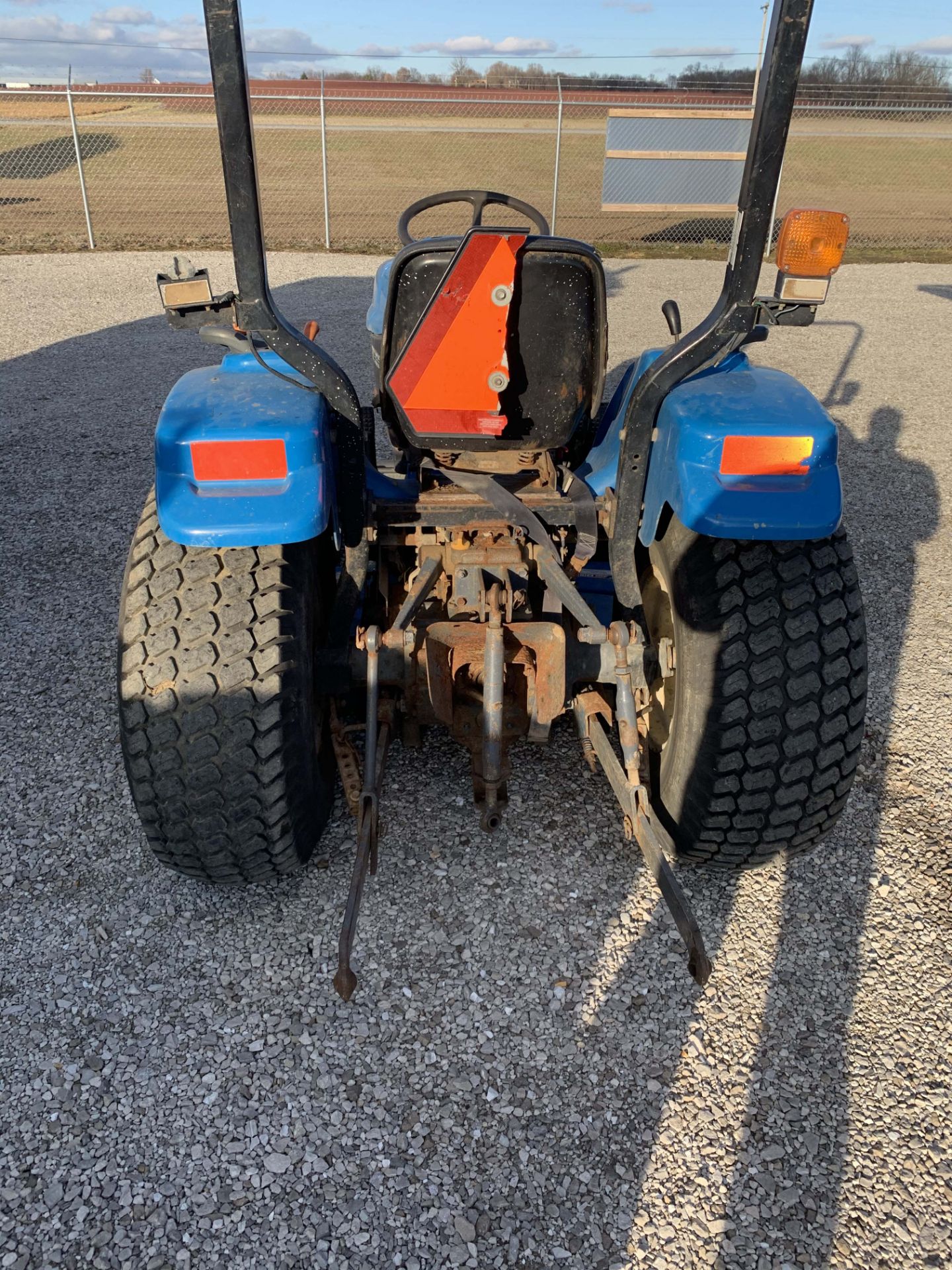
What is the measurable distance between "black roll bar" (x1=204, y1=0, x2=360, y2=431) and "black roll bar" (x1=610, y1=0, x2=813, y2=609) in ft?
2.14

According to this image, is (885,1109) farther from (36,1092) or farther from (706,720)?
(36,1092)

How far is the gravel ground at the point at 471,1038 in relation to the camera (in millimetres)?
1718

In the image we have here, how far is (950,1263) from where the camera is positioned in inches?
65.9

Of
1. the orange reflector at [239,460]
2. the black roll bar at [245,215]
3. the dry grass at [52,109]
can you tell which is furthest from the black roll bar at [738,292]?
the dry grass at [52,109]

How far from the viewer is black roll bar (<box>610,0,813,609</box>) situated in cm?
174

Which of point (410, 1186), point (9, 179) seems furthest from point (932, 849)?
point (9, 179)

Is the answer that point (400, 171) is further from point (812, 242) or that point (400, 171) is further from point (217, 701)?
point (217, 701)

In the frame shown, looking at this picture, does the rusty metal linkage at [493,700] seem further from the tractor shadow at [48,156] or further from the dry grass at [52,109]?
the dry grass at [52,109]

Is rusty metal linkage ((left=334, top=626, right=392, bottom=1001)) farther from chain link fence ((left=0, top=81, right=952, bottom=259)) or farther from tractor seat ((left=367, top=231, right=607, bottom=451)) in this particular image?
chain link fence ((left=0, top=81, right=952, bottom=259))

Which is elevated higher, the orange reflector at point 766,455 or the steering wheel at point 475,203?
the steering wheel at point 475,203

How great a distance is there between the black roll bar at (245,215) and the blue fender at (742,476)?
2.37 ft

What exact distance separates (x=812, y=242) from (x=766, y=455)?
432 millimetres

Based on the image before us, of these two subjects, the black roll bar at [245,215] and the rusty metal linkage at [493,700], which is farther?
the rusty metal linkage at [493,700]

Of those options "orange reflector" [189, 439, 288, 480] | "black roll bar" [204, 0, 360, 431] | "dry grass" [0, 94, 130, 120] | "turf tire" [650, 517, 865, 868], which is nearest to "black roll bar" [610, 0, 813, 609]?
"turf tire" [650, 517, 865, 868]
